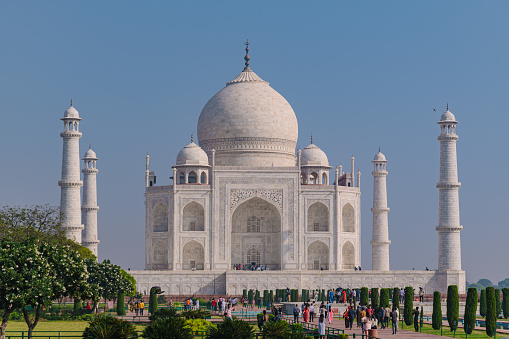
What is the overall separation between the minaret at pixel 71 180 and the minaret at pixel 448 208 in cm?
1846

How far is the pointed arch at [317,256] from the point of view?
4988 centimetres

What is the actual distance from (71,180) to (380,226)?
1735 cm

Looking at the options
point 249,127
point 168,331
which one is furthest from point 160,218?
point 168,331

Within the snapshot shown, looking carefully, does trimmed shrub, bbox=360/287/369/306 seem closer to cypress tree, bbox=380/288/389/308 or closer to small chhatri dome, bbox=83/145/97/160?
cypress tree, bbox=380/288/389/308

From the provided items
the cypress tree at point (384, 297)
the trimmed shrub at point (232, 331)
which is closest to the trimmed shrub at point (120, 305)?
the cypress tree at point (384, 297)

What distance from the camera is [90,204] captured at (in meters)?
51.4

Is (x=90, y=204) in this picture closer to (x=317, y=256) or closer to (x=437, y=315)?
(x=317, y=256)

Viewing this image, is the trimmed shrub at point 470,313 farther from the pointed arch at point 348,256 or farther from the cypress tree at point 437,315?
the pointed arch at point 348,256

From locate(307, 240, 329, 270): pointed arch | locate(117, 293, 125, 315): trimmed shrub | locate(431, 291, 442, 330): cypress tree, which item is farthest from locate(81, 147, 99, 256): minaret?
locate(431, 291, 442, 330): cypress tree

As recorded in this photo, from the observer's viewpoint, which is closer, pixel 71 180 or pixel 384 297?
pixel 384 297

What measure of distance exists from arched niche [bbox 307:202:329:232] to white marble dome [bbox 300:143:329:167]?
2.37 meters

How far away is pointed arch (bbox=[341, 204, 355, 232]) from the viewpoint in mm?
50906

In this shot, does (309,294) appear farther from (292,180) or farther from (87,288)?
(87,288)

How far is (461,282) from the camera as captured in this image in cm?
4759
